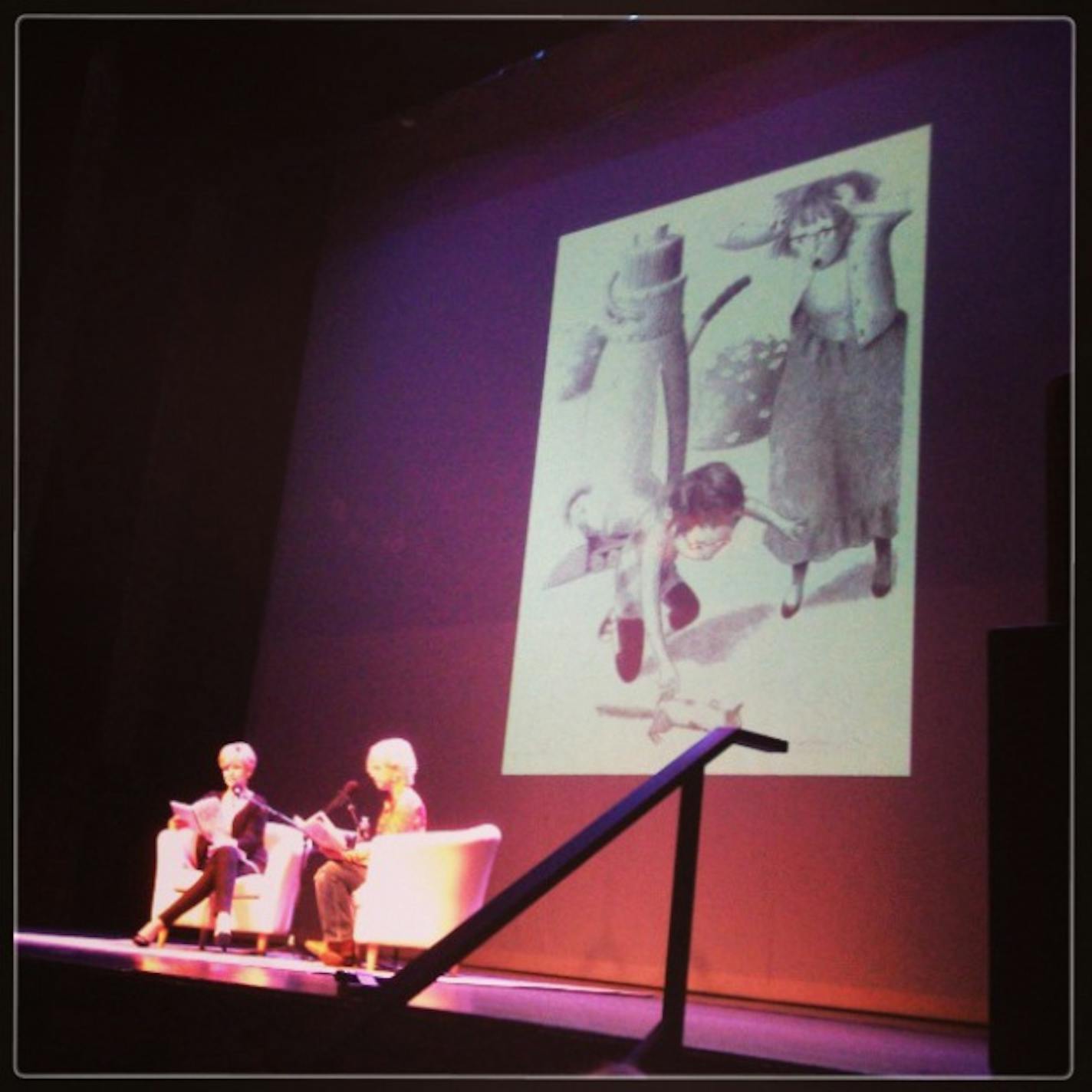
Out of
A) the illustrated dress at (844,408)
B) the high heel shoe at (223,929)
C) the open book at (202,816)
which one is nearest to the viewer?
the illustrated dress at (844,408)

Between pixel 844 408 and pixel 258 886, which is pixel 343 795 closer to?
pixel 258 886

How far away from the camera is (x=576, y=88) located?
658 cm

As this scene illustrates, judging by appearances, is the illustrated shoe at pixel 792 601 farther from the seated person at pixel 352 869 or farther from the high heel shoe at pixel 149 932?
the high heel shoe at pixel 149 932

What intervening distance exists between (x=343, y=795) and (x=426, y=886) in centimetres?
67

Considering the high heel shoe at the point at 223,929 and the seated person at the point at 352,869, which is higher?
the seated person at the point at 352,869

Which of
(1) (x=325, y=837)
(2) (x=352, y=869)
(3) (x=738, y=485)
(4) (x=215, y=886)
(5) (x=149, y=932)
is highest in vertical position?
(3) (x=738, y=485)

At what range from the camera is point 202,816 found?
5.92 m

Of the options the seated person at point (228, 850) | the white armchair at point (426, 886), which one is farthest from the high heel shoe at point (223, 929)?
the white armchair at point (426, 886)

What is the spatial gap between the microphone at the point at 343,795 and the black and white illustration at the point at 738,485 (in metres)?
0.71

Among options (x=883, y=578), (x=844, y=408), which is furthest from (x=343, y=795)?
(x=844, y=408)

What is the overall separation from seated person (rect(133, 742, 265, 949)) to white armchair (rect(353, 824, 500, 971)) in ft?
3.05

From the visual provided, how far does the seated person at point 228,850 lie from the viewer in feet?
18.9

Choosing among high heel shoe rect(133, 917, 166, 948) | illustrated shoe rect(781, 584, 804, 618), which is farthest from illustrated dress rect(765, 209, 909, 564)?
high heel shoe rect(133, 917, 166, 948)

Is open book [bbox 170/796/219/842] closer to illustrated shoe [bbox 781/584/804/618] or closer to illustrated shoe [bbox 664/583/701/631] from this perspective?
illustrated shoe [bbox 664/583/701/631]
